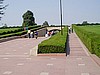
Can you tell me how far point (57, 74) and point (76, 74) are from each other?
70 cm

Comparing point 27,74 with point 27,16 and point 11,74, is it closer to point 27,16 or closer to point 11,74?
point 11,74

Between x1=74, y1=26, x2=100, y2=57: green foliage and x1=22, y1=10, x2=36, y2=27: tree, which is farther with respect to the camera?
x1=22, y1=10, x2=36, y2=27: tree

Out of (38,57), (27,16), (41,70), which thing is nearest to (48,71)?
(41,70)

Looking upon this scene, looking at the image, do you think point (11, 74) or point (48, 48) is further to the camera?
point (48, 48)

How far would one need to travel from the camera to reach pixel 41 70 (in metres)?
10.5

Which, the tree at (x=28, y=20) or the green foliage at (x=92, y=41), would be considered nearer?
the green foliage at (x=92, y=41)

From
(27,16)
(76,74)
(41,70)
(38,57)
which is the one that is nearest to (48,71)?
(41,70)

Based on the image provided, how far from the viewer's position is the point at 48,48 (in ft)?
49.2

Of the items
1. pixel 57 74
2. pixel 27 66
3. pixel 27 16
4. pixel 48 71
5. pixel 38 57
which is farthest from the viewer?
pixel 27 16

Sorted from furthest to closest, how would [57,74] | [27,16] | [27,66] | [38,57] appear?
[27,16] → [38,57] → [27,66] → [57,74]

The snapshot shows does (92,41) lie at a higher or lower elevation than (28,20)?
Answer: higher

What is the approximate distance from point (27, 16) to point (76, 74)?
9035cm

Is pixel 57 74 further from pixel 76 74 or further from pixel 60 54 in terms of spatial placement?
pixel 60 54

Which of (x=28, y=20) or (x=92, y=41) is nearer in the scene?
(x=92, y=41)
